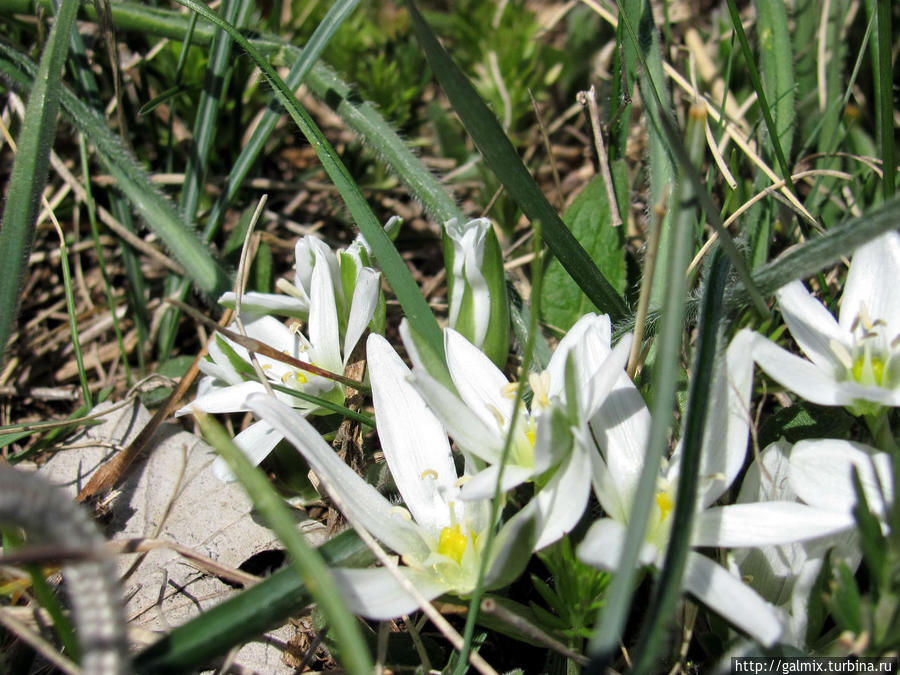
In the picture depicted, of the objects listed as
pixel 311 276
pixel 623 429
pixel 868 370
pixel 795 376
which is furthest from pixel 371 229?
pixel 868 370

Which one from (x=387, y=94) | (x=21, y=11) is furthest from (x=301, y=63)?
(x=21, y=11)

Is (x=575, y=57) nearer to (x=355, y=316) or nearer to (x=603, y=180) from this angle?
(x=603, y=180)

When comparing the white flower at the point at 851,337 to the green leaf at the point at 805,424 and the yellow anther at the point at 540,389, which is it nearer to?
the green leaf at the point at 805,424

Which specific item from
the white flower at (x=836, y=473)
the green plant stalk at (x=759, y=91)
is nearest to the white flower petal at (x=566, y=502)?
the white flower at (x=836, y=473)

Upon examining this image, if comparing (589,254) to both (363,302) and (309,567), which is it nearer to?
(363,302)

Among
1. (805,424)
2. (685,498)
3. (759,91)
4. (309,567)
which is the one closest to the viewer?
(309,567)

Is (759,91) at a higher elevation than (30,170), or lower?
lower

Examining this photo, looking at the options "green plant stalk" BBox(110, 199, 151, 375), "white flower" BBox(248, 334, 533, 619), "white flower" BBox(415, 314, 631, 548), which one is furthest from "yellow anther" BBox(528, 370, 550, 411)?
"green plant stalk" BBox(110, 199, 151, 375)

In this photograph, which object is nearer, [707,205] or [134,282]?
[707,205]
